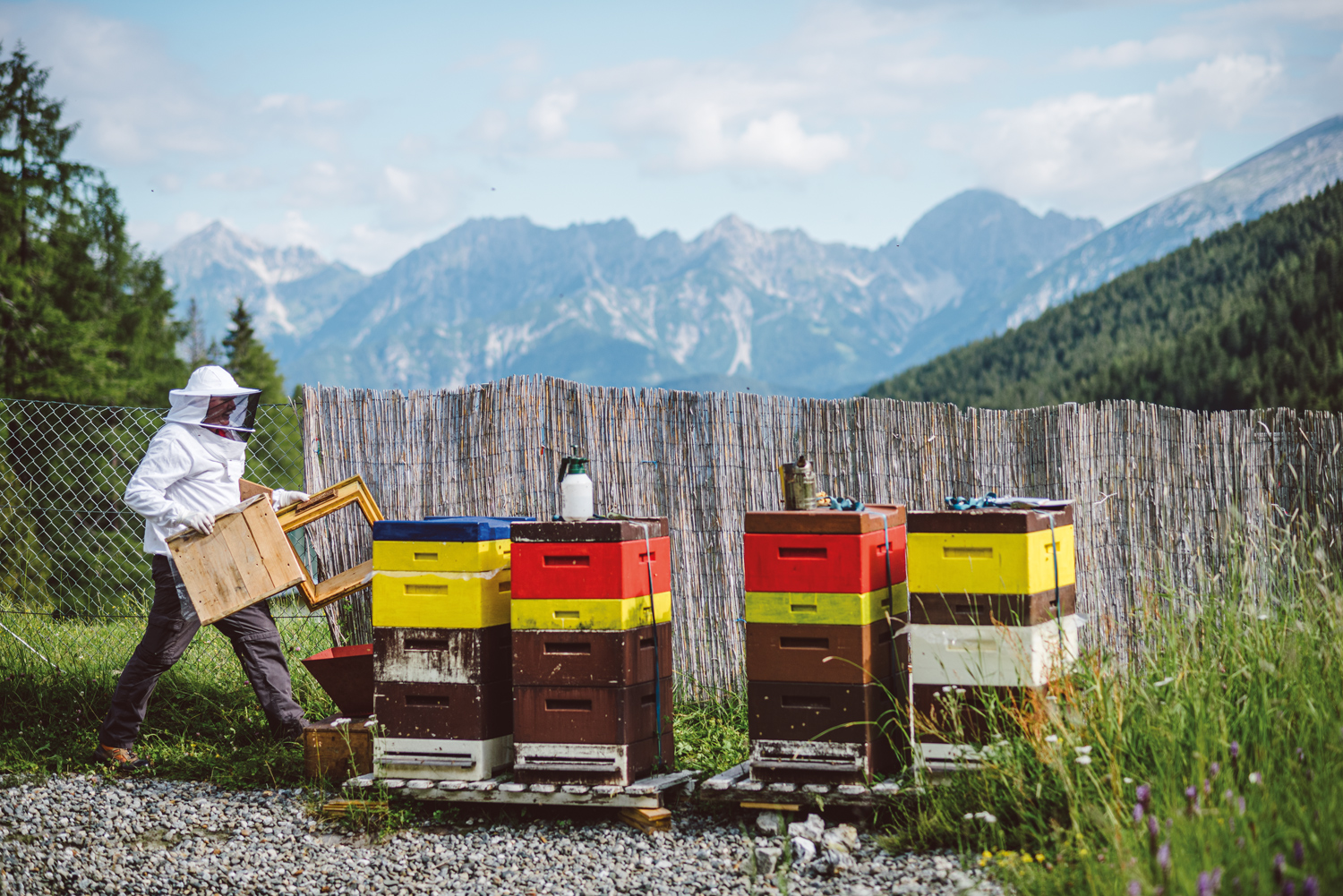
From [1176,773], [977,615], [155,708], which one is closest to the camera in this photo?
[1176,773]

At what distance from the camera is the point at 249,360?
144 feet

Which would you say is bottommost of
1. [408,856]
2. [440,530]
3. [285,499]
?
[408,856]

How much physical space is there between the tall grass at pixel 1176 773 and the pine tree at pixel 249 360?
136ft

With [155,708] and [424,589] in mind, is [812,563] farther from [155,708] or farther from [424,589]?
[155,708]

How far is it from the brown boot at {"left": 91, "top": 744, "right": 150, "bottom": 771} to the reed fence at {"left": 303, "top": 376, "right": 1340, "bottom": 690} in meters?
1.53

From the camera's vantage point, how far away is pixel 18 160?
24.7 meters

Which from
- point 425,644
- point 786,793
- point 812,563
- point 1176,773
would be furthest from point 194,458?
point 1176,773

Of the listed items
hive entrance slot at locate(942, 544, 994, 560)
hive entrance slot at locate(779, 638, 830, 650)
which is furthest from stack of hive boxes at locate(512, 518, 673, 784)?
hive entrance slot at locate(942, 544, 994, 560)

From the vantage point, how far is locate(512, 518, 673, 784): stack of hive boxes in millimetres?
4387

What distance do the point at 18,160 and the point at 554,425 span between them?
24486 millimetres

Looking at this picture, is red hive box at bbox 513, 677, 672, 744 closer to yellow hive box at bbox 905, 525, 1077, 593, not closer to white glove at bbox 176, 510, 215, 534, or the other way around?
yellow hive box at bbox 905, 525, 1077, 593

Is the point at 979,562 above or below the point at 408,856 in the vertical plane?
above

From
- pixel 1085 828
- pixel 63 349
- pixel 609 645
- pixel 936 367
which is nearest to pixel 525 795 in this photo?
pixel 609 645

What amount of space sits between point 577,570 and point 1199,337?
76.3 meters
